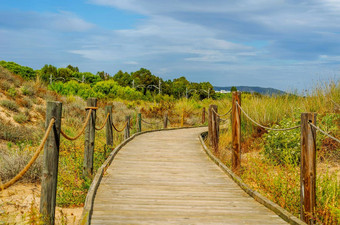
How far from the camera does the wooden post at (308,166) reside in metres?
4.66

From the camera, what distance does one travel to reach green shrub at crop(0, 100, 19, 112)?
58.2 ft

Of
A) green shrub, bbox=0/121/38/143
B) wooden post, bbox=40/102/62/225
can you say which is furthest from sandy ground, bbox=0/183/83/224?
green shrub, bbox=0/121/38/143

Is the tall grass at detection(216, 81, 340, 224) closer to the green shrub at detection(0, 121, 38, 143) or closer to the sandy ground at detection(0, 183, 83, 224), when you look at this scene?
the sandy ground at detection(0, 183, 83, 224)

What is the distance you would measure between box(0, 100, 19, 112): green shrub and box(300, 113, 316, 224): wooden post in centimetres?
1628

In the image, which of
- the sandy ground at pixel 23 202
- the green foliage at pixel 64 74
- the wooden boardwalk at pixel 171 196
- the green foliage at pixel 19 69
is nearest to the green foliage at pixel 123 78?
the green foliage at pixel 64 74

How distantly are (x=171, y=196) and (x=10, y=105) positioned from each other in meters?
14.3

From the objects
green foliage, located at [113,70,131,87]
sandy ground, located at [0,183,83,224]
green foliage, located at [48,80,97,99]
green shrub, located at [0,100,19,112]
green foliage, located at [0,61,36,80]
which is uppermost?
green foliage, located at [0,61,36,80]

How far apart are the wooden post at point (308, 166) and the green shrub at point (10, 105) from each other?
53.4ft

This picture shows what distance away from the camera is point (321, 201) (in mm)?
5199

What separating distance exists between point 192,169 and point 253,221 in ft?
12.6

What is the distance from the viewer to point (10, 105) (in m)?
17.9

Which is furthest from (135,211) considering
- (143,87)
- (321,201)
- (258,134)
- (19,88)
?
(143,87)

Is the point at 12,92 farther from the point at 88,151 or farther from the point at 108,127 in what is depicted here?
the point at 88,151

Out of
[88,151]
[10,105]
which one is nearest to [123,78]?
[10,105]
